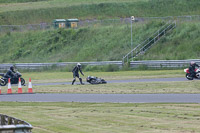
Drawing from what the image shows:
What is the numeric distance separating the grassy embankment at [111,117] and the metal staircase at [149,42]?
25.5 meters

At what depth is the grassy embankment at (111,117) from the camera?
11070 millimetres

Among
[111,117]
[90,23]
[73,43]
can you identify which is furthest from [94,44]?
[111,117]

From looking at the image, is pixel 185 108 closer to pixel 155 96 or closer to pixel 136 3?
pixel 155 96

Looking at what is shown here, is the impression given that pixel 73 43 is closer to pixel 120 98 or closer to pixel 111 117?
pixel 120 98

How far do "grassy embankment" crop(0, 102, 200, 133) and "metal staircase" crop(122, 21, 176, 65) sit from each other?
2551 centimetres

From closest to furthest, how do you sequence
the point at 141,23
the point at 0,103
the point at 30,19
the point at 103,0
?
the point at 0,103, the point at 141,23, the point at 30,19, the point at 103,0

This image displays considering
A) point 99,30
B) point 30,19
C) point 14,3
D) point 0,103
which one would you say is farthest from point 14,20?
point 0,103

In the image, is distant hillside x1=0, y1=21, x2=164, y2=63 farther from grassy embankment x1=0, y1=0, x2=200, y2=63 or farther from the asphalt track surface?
the asphalt track surface

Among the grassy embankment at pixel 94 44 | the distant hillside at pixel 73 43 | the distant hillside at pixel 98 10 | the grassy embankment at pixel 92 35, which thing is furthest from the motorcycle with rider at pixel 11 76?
A: the distant hillside at pixel 98 10

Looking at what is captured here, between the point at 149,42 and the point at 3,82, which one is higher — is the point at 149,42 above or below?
above

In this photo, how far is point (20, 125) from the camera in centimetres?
795

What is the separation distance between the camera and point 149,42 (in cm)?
4556

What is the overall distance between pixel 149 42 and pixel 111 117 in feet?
108

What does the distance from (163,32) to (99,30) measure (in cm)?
1026
